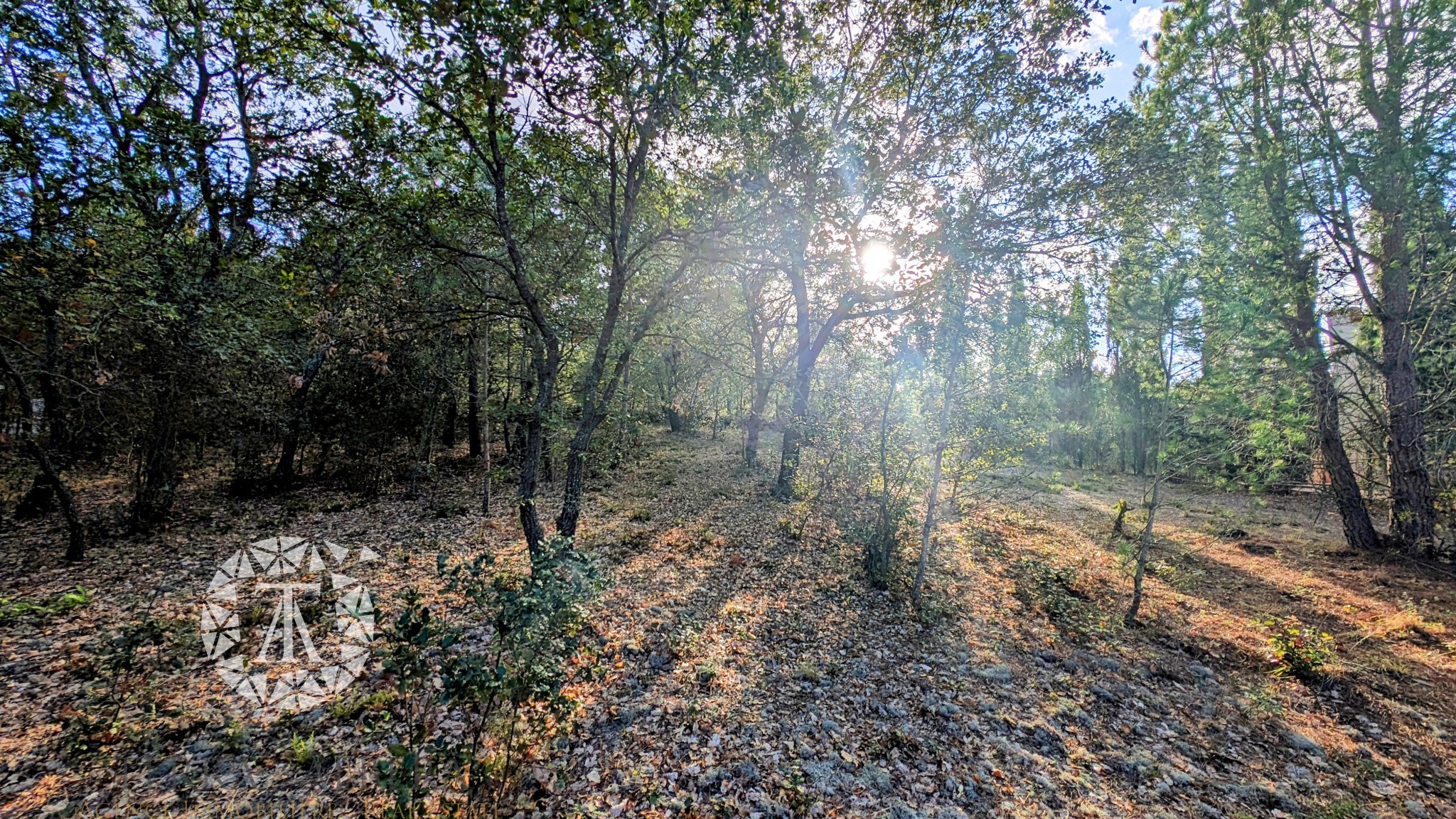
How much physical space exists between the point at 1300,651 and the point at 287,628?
13328 mm

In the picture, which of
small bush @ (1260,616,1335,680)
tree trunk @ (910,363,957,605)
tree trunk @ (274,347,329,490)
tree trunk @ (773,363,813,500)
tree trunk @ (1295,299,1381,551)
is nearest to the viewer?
small bush @ (1260,616,1335,680)

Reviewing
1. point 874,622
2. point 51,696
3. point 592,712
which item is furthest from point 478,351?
point 874,622

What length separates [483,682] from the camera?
298 centimetres

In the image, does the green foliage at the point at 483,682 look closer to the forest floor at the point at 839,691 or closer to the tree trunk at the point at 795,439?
the forest floor at the point at 839,691

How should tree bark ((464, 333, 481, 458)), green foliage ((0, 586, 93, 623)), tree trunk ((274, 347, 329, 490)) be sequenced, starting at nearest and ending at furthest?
green foliage ((0, 586, 93, 623)), tree trunk ((274, 347, 329, 490)), tree bark ((464, 333, 481, 458))

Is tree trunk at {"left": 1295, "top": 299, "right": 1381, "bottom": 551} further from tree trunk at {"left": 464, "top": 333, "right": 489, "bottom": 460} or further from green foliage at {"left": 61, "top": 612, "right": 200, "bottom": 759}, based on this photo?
tree trunk at {"left": 464, "top": 333, "right": 489, "bottom": 460}

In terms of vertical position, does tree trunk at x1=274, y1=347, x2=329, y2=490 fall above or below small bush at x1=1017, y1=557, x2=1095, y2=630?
above

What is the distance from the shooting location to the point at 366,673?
5207 mm

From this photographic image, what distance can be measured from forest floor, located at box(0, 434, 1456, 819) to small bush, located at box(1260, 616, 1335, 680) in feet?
0.51

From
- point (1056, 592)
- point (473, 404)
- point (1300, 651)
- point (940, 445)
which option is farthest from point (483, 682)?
point (473, 404)

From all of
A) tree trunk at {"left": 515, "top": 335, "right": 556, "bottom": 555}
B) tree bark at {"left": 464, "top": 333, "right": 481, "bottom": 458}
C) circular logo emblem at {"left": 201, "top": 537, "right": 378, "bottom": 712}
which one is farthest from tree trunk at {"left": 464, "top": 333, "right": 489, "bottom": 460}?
tree trunk at {"left": 515, "top": 335, "right": 556, "bottom": 555}

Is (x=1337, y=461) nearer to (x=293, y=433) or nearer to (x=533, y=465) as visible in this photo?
(x=533, y=465)

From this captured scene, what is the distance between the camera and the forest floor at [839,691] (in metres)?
3.95

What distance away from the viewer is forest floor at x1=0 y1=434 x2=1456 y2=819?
13.0ft
